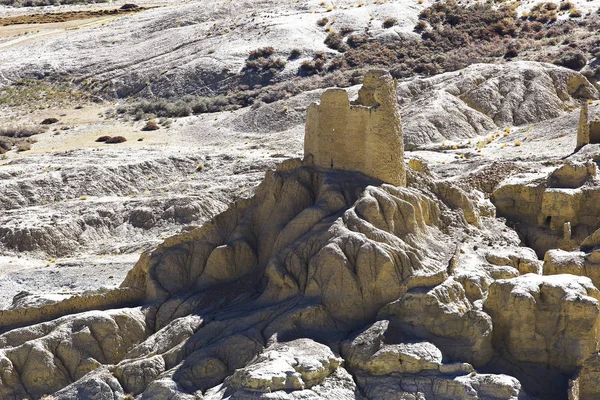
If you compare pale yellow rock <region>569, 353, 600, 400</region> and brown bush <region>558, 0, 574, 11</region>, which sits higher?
brown bush <region>558, 0, 574, 11</region>

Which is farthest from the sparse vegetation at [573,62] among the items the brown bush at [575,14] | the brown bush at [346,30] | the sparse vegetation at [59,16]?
the sparse vegetation at [59,16]

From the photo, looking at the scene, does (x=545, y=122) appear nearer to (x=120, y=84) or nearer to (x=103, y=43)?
(x=120, y=84)

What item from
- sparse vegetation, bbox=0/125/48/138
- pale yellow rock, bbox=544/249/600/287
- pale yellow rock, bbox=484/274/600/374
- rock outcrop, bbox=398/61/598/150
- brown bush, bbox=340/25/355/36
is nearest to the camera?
pale yellow rock, bbox=484/274/600/374

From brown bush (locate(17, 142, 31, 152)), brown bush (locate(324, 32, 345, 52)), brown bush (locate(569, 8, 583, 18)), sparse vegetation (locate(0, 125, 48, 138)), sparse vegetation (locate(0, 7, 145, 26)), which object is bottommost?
sparse vegetation (locate(0, 125, 48, 138))

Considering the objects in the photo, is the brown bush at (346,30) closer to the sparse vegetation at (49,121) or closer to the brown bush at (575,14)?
the brown bush at (575,14)

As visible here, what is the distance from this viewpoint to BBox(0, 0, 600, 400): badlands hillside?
32344mm

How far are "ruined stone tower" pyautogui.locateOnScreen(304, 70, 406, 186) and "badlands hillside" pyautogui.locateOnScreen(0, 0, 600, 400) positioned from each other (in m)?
0.07

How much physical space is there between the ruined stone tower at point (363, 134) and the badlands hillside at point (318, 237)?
7 centimetres

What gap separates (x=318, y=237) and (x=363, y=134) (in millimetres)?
4195

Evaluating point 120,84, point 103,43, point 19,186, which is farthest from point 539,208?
point 103,43

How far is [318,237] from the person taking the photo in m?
35.6

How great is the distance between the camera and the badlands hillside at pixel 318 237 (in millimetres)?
32344

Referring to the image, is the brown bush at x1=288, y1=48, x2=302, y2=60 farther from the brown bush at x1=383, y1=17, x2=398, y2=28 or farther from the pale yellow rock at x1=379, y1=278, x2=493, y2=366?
the pale yellow rock at x1=379, y1=278, x2=493, y2=366

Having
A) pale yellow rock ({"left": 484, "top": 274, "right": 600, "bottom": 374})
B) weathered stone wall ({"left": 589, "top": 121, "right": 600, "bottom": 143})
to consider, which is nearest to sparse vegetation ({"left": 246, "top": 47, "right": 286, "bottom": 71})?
weathered stone wall ({"left": 589, "top": 121, "right": 600, "bottom": 143})
